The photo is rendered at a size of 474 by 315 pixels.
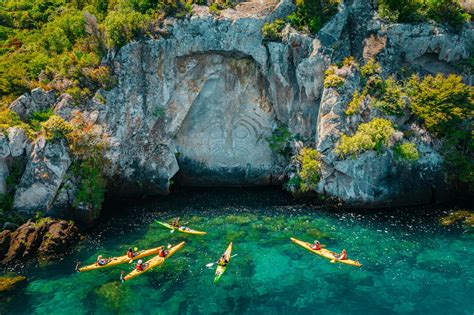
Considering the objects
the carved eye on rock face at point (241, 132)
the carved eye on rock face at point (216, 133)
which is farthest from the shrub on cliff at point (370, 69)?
the carved eye on rock face at point (216, 133)

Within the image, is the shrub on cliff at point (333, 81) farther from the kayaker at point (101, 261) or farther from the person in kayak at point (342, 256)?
the kayaker at point (101, 261)

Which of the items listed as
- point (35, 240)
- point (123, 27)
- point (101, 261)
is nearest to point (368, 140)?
point (101, 261)

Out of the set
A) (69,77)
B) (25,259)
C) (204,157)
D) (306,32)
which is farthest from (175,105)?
(25,259)

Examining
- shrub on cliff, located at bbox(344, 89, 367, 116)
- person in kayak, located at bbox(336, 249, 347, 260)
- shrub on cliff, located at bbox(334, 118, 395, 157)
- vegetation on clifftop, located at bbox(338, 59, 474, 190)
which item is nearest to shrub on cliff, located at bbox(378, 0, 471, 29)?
vegetation on clifftop, located at bbox(338, 59, 474, 190)

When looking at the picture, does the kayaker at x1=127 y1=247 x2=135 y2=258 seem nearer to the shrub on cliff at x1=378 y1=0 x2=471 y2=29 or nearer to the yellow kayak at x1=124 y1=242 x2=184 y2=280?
the yellow kayak at x1=124 y1=242 x2=184 y2=280

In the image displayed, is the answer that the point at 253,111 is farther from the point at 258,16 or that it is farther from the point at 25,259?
the point at 25,259

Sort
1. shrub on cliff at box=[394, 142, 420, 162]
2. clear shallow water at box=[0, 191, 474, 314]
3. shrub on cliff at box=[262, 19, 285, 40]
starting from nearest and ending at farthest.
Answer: clear shallow water at box=[0, 191, 474, 314]
shrub on cliff at box=[394, 142, 420, 162]
shrub on cliff at box=[262, 19, 285, 40]

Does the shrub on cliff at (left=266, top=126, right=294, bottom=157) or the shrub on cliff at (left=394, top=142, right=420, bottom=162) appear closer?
the shrub on cliff at (left=394, top=142, right=420, bottom=162)
